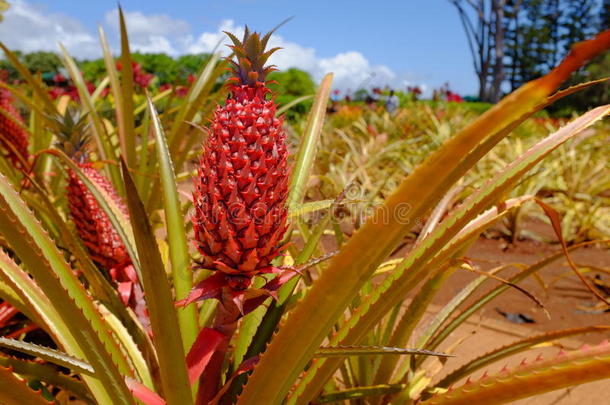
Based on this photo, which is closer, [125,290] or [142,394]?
[142,394]

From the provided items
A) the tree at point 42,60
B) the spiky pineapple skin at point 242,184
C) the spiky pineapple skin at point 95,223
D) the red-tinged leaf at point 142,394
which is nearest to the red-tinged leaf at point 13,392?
the red-tinged leaf at point 142,394

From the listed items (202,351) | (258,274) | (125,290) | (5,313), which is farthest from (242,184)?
(5,313)

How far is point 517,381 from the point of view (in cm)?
75

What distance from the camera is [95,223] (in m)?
1.45

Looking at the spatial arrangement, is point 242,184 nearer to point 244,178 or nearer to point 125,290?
point 244,178

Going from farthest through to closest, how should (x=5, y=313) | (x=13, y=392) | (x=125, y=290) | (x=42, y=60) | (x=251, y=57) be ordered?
(x=42, y=60), (x=5, y=313), (x=125, y=290), (x=251, y=57), (x=13, y=392)

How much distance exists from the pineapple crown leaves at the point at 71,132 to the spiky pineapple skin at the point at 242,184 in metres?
0.90

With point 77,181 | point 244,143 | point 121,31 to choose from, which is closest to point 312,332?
point 244,143

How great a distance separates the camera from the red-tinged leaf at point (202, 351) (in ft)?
2.94

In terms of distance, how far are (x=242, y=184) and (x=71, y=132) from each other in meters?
1.01

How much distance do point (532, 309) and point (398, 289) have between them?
2208 mm

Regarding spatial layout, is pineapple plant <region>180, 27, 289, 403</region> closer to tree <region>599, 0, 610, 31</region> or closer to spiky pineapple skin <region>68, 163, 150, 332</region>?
spiky pineapple skin <region>68, 163, 150, 332</region>

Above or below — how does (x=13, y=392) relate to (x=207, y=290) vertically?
below

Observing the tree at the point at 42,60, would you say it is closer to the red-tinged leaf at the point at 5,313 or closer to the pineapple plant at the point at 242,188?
the red-tinged leaf at the point at 5,313
